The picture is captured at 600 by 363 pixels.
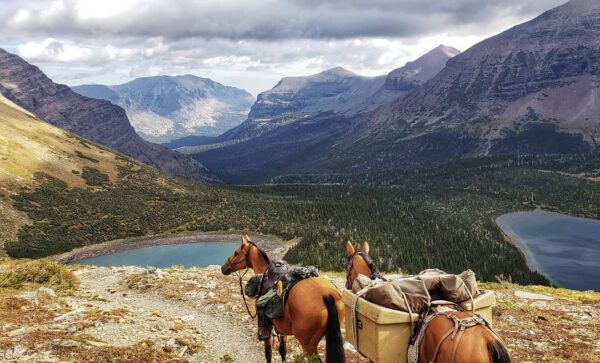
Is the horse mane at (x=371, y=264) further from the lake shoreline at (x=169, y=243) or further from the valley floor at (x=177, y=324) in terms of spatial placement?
the lake shoreline at (x=169, y=243)

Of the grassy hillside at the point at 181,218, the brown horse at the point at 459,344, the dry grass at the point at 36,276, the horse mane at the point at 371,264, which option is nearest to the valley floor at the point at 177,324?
the dry grass at the point at 36,276

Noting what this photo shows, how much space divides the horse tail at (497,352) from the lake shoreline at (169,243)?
9861 centimetres

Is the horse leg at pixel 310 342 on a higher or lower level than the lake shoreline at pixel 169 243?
higher

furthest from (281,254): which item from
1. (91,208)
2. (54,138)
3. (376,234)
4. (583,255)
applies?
(54,138)

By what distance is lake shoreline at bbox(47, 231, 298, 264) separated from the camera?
108 meters

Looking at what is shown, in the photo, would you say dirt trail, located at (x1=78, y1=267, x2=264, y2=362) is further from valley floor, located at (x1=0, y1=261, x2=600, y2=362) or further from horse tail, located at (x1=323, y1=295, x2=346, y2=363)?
horse tail, located at (x1=323, y1=295, x2=346, y2=363)

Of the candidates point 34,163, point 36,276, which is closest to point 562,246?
point 36,276

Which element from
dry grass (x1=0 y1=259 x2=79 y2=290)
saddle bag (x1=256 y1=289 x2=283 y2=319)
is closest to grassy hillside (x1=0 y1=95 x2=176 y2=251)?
dry grass (x1=0 y1=259 x2=79 y2=290)

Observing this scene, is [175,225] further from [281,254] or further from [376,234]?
[376,234]

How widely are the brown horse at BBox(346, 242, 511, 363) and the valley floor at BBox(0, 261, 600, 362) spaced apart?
29.5ft

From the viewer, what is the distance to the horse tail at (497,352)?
27.1ft

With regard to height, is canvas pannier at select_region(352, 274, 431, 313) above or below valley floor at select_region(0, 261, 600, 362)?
above

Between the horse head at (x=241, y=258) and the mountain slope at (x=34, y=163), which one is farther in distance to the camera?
the mountain slope at (x=34, y=163)

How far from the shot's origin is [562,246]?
518 feet
